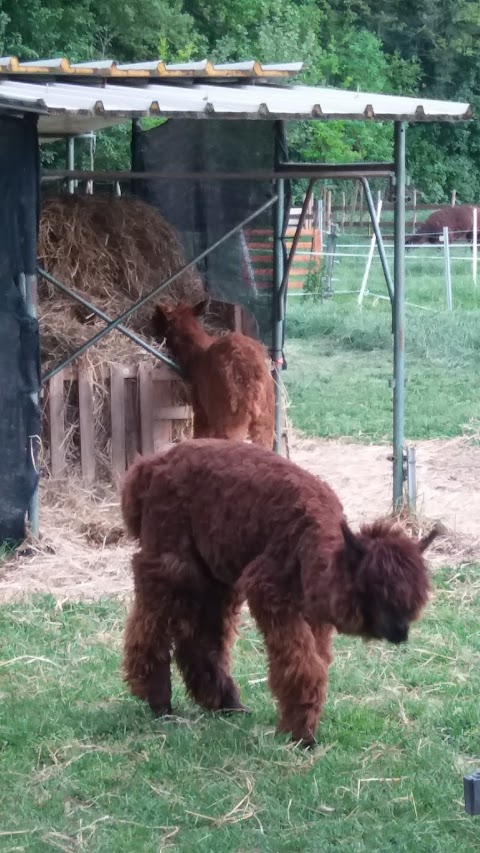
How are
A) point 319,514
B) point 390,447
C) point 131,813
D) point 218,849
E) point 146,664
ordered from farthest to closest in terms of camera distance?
point 390,447 → point 146,664 → point 319,514 → point 131,813 → point 218,849

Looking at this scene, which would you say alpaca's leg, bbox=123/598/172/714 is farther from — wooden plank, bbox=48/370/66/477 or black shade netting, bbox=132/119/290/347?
black shade netting, bbox=132/119/290/347

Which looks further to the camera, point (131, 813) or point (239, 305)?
point (239, 305)

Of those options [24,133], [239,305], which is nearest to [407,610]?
[24,133]

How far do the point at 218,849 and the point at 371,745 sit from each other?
107 centimetres

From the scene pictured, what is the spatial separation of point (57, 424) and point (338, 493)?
2.23m

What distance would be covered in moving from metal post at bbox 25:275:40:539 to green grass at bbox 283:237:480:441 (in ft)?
14.0

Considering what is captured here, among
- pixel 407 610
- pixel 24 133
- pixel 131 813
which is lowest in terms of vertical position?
pixel 131 813

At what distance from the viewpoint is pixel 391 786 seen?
187 inches

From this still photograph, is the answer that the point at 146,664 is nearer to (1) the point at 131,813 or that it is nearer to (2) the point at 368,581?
(1) the point at 131,813

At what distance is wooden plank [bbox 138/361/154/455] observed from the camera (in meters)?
9.49

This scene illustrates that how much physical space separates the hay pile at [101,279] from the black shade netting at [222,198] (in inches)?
9.6

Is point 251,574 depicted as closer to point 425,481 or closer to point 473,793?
point 473,793

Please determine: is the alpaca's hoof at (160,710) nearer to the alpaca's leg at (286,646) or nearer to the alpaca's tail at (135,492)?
the alpaca's leg at (286,646)

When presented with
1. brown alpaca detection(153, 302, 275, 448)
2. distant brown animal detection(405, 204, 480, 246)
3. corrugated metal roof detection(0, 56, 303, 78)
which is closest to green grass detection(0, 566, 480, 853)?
brown alpaca detection(153, 302, 275, 448)
